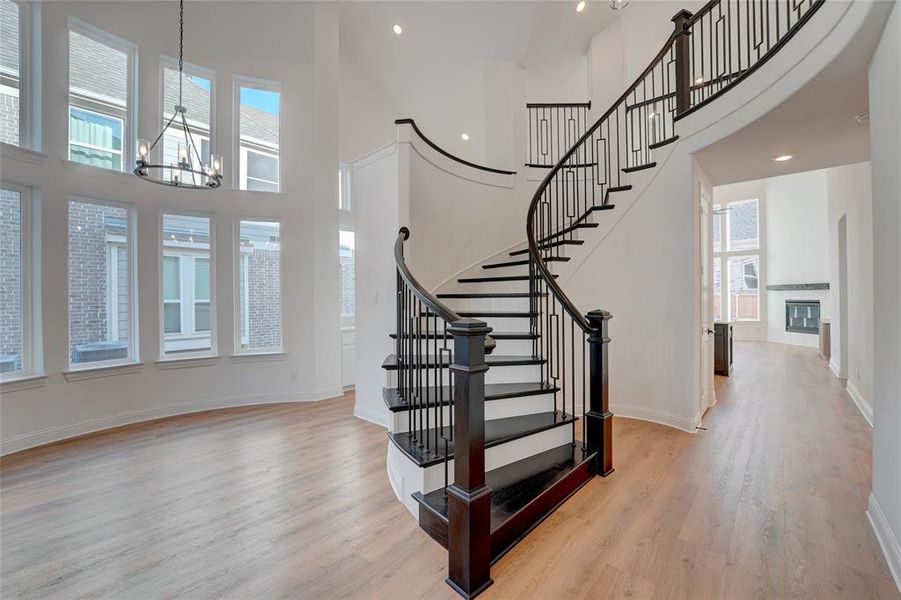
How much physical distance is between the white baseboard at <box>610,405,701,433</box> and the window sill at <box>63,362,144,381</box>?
5.09 meters

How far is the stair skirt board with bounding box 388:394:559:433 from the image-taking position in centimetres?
265

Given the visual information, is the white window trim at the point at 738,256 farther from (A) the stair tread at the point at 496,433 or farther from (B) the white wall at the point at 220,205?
(B) the white wall at the point at 220,205

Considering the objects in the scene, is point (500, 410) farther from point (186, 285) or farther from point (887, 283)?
point (186, 285)

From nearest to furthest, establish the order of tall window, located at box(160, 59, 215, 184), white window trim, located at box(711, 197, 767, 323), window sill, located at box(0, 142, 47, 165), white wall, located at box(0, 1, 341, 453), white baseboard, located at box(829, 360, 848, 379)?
→ 1. window sill, located at box(0, 142, 47, 165)
2. white wall, located at box(0, 1, 341, 453)
3. tall window, located at box(160, 59, 215, 184)
4. white baseboard, located at box(829, 360, 848, 379)
5. white window trim, located at box(711, 197, 767, 323)

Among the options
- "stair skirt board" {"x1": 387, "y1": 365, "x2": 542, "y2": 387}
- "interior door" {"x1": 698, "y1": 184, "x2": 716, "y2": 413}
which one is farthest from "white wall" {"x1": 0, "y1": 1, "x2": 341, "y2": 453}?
"interior door" {"x1": 698, "y1": 184, "x2": 716, "y2": 413}

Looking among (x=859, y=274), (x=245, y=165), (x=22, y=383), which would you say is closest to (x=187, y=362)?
(x=22, y=383)

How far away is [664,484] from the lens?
2656mm

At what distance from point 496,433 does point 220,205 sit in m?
4.30

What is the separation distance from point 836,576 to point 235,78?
6.71 m

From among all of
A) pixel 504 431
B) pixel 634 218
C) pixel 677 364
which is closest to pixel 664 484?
pixel 504 431

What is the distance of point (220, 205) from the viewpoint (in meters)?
4.82

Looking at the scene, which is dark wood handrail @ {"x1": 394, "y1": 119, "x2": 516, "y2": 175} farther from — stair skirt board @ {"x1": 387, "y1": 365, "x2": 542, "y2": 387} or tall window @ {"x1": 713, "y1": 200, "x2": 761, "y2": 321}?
tall window @ {"x1": 713, "y1": 200, "x2": 761, "y2": 321}

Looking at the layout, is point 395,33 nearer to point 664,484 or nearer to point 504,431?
point 504,431

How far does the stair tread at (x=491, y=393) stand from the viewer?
2642 mm
